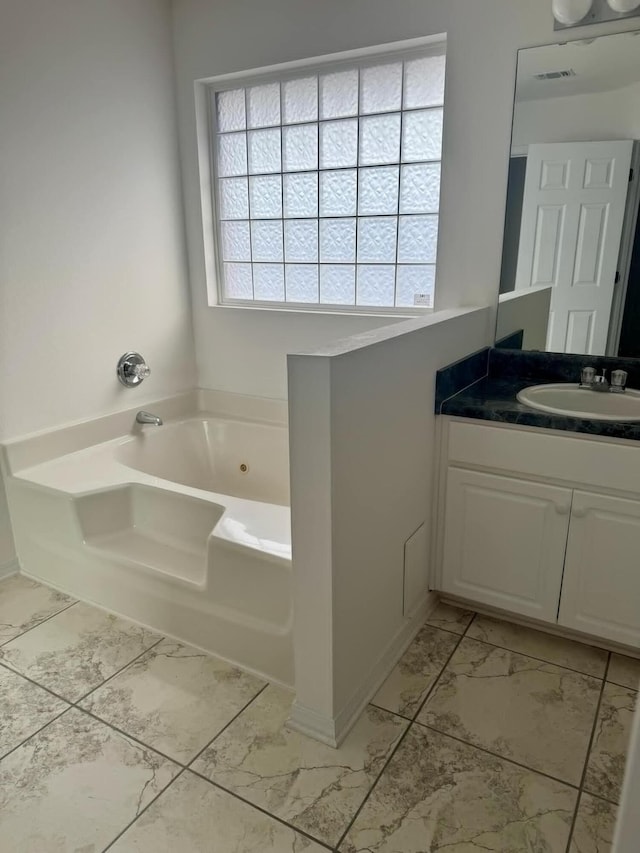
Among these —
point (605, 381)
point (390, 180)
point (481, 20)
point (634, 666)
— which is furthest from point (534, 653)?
point (481, 20)

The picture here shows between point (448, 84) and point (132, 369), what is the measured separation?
1.75 m

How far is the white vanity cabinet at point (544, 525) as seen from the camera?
1768 millimetres

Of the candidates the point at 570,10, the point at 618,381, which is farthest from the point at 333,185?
the point at 618,381

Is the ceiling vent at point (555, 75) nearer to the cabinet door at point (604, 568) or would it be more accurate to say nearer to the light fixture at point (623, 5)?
the light fixture at point (623, 5)

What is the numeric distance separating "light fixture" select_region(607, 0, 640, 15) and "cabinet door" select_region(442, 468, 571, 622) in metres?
1.51

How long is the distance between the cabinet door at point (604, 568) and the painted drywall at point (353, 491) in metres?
0.51

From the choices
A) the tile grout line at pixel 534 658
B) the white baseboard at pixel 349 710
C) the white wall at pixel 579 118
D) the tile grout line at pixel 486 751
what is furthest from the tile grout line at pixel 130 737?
the white wall at pixel 579 118

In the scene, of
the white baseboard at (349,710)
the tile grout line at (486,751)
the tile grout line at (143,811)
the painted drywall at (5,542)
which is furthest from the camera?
the painted drywall at (5,542)

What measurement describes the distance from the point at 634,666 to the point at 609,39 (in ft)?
6.59

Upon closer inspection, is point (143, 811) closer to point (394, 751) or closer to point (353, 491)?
point (394, 751)

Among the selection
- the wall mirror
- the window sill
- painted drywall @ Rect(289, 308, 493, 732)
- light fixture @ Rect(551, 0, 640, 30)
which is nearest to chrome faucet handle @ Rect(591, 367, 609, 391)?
the wall mirror

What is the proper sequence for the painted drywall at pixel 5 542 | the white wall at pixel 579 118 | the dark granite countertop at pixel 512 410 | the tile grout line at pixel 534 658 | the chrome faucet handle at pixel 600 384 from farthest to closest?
the painted drywall at pixel 5 542 < the chrome faucet handle at pixel 600 384 < the white wall at pixel 579 118 < the tile grout line at pixel 534 658 < the dark granite countertop at pixel 512 410

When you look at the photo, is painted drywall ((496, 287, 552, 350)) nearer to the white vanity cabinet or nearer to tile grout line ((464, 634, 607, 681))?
the white vanity cabinet

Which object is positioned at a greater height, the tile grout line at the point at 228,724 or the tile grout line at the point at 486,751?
the tile grout line at the point at 228,724
